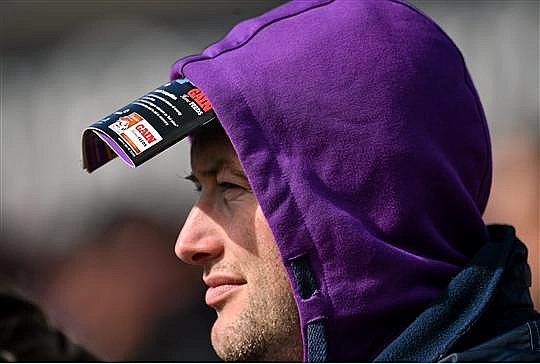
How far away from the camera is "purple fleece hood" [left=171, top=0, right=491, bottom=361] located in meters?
1.64

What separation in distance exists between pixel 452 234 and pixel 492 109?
187cm

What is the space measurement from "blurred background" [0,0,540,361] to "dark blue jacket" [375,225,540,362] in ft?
5.52

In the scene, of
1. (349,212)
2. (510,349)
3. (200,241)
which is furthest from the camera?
(200,241)

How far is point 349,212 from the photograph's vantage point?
1.66 meters

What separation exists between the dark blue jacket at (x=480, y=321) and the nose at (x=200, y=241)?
376 millimetres

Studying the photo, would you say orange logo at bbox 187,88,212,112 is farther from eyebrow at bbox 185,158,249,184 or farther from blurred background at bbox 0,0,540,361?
blurred background at bbox 0,0,540,361

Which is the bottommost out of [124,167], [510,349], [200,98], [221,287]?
[124,167]

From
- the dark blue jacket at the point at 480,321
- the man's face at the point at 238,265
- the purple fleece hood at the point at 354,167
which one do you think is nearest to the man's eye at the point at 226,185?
the man's face at the point at 238,265

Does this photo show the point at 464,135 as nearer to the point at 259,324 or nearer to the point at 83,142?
the point at 259,324

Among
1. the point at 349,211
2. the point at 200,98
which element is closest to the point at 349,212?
the point at 349,211

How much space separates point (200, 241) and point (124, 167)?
2.25 metres

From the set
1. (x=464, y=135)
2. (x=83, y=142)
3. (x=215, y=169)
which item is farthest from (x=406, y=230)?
(x=83, y=142)

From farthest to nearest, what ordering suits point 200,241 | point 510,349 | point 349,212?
1. point 200,241
2. point 349,212
3. point 510,349

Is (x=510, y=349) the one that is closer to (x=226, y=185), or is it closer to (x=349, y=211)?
(x=349, y=211)
